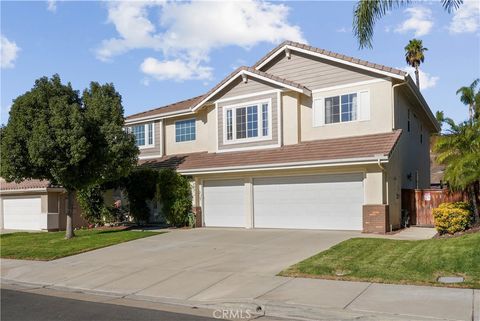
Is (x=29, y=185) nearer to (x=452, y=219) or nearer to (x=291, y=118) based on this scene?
(x=291, y=118)

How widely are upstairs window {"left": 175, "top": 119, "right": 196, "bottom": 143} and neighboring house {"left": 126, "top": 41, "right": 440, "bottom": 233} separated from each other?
436 millimetres

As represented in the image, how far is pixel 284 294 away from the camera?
31.1ft

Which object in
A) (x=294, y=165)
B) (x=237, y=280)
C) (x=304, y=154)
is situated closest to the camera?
(x=237, y=280)

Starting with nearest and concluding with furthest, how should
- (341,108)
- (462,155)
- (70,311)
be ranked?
1. (70,311)
2. (462,155)
3. (341,108)

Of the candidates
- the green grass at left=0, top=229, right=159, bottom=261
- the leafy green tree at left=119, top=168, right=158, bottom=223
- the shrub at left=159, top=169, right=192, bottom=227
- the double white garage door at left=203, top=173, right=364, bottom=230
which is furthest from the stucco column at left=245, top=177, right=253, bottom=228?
the leafy green tree at left=119, top=168, right=158, bottom=223

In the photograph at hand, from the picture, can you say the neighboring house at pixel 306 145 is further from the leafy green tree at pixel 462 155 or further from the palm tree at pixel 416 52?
the palm tree at pixel 416 52

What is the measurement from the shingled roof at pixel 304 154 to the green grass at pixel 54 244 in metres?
3.95

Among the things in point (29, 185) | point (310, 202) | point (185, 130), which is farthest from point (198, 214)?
point (29, 185)

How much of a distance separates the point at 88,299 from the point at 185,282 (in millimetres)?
2076

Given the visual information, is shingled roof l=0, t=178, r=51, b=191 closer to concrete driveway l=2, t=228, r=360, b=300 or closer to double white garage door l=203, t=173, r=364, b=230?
double white garage door l=203, t=173, r=364, b=230

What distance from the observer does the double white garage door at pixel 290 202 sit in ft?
59.2

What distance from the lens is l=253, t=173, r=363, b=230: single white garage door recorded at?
1795 cm

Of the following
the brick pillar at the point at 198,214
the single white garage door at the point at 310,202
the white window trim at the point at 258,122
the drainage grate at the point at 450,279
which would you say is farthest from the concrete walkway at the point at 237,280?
the white window trim at the point at 258,122

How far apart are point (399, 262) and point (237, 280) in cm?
370
